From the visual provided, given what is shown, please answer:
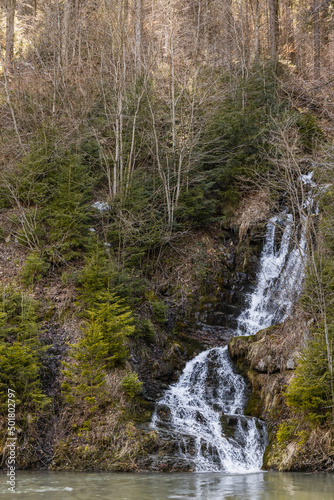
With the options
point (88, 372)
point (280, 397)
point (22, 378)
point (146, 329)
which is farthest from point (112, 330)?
point (280, 397)

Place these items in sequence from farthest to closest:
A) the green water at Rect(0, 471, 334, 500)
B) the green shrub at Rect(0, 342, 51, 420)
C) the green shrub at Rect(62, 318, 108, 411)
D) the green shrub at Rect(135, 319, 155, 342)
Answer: the green shrub at Rect(135, 319, 155, 342)
the green shrub at Rect(62, 318, 108, 411)
the green shrub at Rect(0, 342, 51, 420)
the green water at Rect(0, 471, 334, 500)

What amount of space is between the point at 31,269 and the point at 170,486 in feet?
21.9

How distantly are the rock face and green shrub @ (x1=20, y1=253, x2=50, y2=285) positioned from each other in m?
5.60

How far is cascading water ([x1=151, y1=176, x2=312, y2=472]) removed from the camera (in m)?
8.47

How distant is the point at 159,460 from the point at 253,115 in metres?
14.1

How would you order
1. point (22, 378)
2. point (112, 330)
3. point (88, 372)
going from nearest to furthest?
point (22, 378), point (88, 372), point (112, 330)

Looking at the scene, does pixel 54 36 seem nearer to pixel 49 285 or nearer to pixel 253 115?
pixel 253 115

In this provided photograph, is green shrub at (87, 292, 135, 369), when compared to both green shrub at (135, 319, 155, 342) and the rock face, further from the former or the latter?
the rock face

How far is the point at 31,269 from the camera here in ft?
36.5

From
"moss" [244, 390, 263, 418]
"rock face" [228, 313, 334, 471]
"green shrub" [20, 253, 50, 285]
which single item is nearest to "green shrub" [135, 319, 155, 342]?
"rock face" [228, 313, 334, 471]

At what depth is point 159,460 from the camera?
321 inches

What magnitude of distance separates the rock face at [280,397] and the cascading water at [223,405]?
329 millimetres

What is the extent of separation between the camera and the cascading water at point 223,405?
27.8ft

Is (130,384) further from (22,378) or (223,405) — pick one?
(223,405)
